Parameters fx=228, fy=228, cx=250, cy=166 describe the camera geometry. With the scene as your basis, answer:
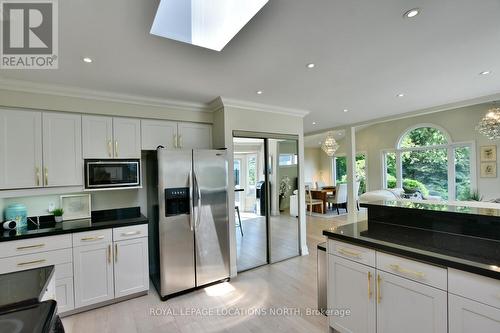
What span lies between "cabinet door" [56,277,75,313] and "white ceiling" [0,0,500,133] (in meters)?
2.06

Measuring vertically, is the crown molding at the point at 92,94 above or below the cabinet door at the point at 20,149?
above

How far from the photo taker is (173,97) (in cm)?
300

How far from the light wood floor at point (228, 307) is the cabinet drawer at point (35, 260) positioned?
62 cm

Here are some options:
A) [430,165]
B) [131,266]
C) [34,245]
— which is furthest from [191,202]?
[430,165]

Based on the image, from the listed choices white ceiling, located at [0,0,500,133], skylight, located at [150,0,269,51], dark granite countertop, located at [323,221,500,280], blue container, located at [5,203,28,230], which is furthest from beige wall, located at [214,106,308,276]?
blue container, located at [5,203,28,230]

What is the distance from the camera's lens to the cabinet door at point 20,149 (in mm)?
→ 2311

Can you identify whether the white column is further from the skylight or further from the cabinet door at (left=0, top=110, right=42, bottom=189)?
the cabinet door at (left=0, top=110, right=42, bottom=189)

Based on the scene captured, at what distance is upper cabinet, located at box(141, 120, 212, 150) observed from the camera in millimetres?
2990

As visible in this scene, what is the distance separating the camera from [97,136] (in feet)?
8.91

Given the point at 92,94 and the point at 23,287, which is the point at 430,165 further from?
the point at 23,287

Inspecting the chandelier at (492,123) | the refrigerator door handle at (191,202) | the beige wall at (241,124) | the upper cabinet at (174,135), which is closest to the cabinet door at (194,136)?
the upper cabinet at (174,135)

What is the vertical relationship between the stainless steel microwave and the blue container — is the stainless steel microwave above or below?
above

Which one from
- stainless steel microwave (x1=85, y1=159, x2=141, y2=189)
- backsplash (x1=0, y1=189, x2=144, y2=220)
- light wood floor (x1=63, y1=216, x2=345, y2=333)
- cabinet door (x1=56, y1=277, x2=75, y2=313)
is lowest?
light wood floor (x1=63, y1=216, x2=345, y2=333)

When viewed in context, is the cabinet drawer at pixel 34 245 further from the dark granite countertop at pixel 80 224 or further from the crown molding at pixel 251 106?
the crown molding at pixel 251 106
